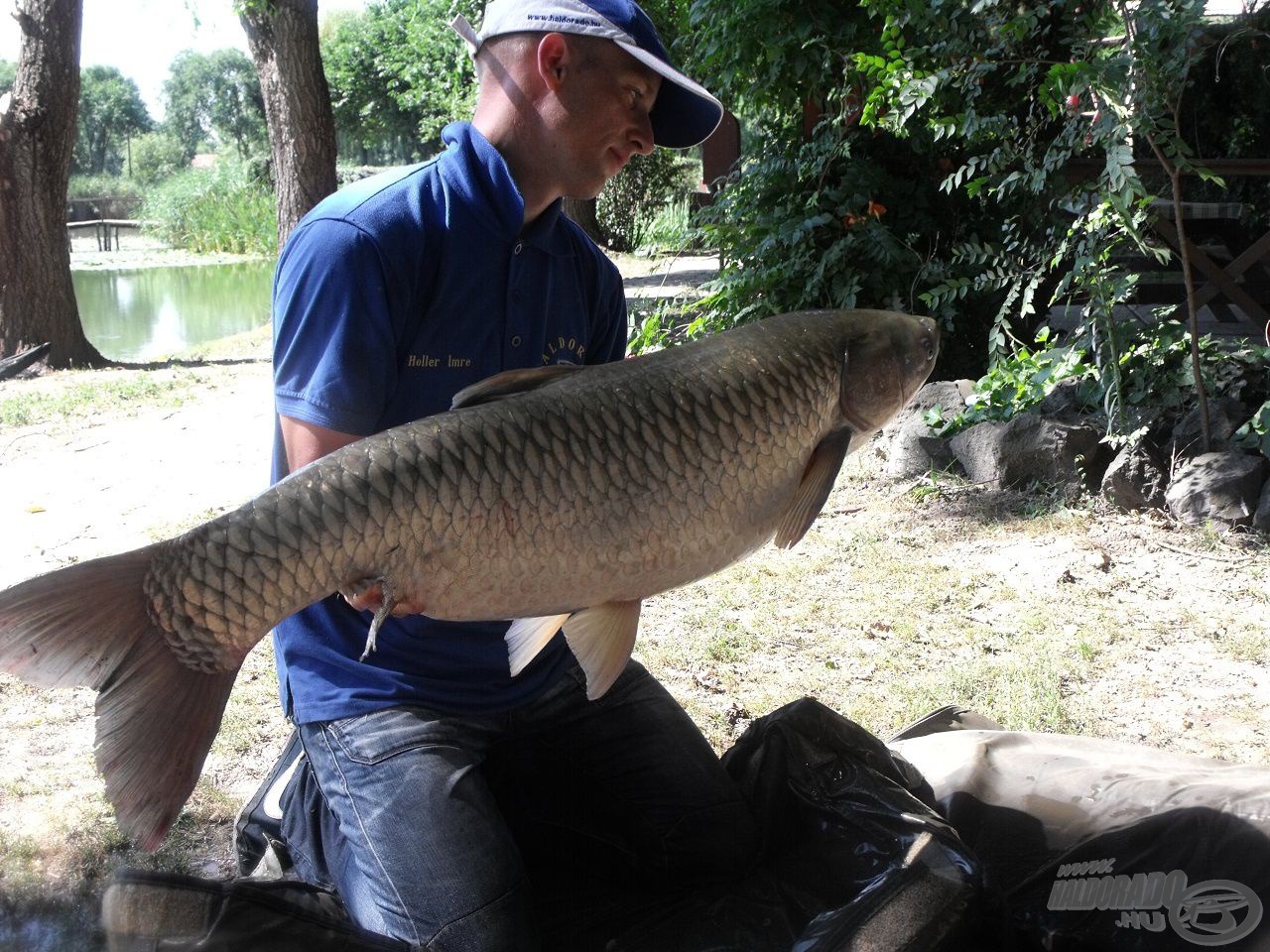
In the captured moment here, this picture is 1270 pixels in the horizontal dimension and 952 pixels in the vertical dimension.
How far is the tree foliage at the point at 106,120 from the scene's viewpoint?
67.1 m

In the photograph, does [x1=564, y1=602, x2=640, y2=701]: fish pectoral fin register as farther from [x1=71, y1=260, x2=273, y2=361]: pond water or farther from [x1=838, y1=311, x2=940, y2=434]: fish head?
[x1=71, y1=260, x2=273, y2=361]: pond water

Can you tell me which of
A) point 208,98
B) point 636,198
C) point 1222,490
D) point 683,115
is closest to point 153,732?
point 683,115

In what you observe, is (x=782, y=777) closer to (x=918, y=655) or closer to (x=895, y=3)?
(x=918, y=655)

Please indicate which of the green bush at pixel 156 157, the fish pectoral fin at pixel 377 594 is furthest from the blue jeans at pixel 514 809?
the green bush at pixel 156 157

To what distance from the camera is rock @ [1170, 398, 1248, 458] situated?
4906 mm

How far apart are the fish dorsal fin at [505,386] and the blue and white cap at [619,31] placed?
58 cm

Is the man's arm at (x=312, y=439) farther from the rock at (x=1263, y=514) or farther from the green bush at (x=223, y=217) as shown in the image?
Result: the green bush at (x=223, y=217)

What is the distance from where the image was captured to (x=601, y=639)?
1.76m

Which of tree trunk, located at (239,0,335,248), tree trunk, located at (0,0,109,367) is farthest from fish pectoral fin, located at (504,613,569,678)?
tree trunk, located at (0,0,109,367)

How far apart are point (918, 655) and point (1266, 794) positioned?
5.78ft

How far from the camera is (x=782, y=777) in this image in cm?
241

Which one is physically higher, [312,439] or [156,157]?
[156,157]

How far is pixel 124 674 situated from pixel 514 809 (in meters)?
Answer: 1.04

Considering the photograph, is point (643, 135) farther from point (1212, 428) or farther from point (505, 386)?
point (1212, 428)
